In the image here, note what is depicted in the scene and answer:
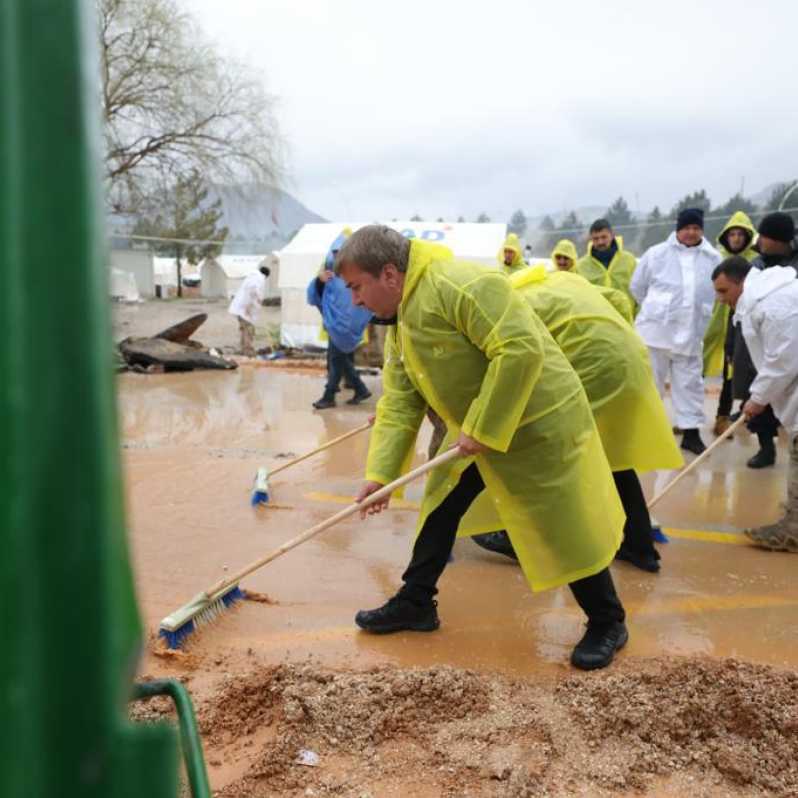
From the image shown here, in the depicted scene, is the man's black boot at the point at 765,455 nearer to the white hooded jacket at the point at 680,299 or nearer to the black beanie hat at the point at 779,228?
the white hooded jacket at the point at 680,299

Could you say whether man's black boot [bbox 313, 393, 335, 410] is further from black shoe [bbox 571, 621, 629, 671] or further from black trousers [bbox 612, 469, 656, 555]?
black shoe [bbox 571, 621, 629, 671]

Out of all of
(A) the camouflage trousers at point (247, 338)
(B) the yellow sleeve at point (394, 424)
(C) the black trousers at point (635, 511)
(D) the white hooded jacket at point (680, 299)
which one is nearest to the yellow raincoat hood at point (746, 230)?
(D) the white hooded jacket at point (680, 299)

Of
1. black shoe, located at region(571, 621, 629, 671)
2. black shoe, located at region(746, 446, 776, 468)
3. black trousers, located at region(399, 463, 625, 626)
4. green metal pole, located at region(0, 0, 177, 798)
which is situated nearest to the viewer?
green metal pole, located at region(0, 0, 177, 798)

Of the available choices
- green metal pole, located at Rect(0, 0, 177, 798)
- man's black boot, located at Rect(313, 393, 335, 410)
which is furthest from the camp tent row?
green metal pole, located at Rect(0, 0, 177, 798)

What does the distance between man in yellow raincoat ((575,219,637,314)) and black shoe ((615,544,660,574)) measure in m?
4.38

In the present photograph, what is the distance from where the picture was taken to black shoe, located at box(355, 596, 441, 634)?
125 inches

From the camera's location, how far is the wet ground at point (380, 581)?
302 centimetres

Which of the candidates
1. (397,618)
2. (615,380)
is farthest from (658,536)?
(397,618)

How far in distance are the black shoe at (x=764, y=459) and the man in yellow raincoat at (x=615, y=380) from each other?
8.80ft

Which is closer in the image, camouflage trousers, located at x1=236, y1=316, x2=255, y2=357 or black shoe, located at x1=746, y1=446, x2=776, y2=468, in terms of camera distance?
black shoe, located at x1=746, y1=446, x2=776, y2=468

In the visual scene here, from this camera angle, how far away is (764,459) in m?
6.16

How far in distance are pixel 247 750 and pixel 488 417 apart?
1.39 m

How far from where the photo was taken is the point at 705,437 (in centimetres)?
733

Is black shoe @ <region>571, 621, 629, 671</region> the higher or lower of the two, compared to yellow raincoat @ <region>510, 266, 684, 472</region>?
lower
